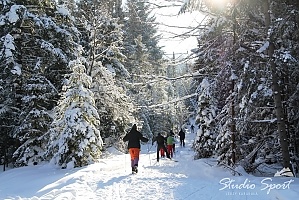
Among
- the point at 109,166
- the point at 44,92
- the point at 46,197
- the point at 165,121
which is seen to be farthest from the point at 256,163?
the point at 165,121

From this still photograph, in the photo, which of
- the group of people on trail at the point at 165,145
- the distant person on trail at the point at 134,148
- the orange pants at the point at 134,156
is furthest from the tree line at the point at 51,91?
the group of people on trail at the point at 165,145

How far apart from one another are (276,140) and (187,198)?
5657 mm

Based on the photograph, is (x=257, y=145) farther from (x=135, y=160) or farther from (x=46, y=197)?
(x=46, y=197)

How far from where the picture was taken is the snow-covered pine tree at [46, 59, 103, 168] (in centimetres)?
1365

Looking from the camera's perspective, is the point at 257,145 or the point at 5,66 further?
the point at 5,66

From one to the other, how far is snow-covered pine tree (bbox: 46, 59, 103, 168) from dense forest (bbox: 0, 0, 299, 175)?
0.04 m

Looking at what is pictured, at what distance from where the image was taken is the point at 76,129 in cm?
1347

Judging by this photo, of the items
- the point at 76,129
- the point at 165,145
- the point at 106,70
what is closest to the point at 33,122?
the point at 76,129

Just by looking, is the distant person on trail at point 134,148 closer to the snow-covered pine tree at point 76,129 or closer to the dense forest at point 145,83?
the dense forest at point 145,83

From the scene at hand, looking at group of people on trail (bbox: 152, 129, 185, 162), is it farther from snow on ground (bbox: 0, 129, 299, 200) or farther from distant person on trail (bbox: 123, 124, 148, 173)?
snow on ground (bbox: 0, 129, 299, 200)

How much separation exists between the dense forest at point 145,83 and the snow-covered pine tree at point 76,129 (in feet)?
0.14

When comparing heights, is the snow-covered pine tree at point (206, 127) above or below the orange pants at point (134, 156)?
above

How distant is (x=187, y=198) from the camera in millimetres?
7434

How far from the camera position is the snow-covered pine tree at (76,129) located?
13.6 metres
